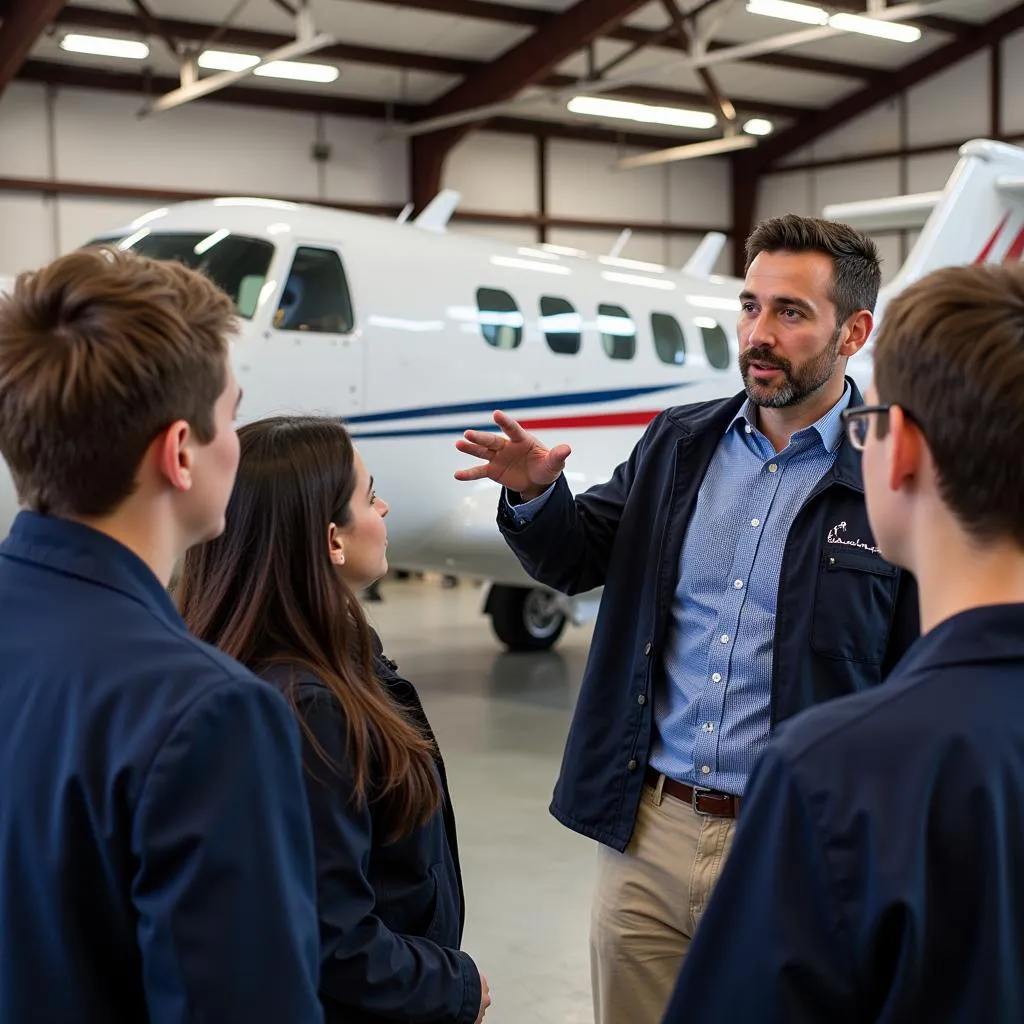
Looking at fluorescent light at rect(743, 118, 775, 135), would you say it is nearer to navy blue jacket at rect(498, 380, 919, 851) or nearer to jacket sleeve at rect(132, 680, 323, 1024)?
navy blue jacket at rect(498, 380, 919, 851)

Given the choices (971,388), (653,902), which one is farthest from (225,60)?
(971,388)

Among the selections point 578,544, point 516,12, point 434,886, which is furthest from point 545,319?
point 516,12

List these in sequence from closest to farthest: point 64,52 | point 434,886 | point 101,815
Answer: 1. point 101,815
2. point 434,886
3. point 64,52

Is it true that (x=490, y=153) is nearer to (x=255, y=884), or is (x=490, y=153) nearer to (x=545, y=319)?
(x=545, y=319)

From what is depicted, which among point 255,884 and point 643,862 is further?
point 643,862

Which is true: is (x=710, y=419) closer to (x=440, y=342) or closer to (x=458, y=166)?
(x=440, y=342)

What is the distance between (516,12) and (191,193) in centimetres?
450

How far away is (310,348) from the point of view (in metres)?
7.32

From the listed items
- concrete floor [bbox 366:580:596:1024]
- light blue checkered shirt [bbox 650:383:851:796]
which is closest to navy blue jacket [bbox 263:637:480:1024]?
light blue checkered shirt [bbox 650:383:851:796]

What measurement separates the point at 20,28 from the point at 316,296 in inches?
300

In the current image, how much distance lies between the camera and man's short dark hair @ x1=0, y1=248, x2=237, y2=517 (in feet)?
4.42

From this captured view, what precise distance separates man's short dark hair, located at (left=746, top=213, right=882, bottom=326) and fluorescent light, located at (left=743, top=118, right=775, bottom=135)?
18.7 m

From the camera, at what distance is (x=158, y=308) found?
139 cm

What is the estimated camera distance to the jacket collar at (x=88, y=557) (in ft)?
4.43
